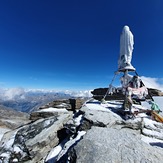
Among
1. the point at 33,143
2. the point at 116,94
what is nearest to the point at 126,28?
the point at 116,94

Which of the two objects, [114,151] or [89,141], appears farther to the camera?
[89,141]

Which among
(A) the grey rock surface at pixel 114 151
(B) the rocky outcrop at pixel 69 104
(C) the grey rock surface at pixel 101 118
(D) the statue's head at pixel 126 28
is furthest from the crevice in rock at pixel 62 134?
(D) the statue's head at pixel 126 28

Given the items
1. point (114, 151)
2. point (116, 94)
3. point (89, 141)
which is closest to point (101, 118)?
point (89, 141)

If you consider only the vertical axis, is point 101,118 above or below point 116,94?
below

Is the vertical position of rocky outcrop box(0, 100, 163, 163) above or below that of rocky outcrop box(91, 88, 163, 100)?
below

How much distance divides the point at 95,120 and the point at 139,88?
20.3 ft

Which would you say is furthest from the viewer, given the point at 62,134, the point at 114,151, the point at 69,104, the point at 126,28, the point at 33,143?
the point at 69,104

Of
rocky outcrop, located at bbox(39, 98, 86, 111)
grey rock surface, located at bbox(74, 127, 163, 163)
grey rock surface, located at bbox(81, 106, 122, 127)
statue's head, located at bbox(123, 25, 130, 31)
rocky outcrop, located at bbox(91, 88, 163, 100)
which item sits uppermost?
statue's head, located at bbox(123, 25, 130, 31)

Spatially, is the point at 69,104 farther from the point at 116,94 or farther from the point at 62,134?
the point at 116,94

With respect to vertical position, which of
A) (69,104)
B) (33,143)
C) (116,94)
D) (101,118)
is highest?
(116,94)

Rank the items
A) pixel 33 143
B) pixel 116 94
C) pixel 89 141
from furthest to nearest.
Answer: pixel 116 94, pixel 33 143, pixel 89 141

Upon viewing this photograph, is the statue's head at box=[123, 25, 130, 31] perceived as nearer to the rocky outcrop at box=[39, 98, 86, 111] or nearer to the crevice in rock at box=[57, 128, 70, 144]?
the rocky outcrop at box=[39, 98, 86, 111]

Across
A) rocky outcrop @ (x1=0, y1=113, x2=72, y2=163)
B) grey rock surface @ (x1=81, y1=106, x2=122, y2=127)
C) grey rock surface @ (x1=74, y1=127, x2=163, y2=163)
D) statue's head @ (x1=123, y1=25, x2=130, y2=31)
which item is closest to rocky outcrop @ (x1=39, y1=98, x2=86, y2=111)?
rocky outcrop @ (x1=0, y1=113, x2=72, y2=163)

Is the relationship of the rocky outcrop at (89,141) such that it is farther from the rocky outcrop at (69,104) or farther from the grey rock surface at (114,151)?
the rocky outcrop at (69,104)
